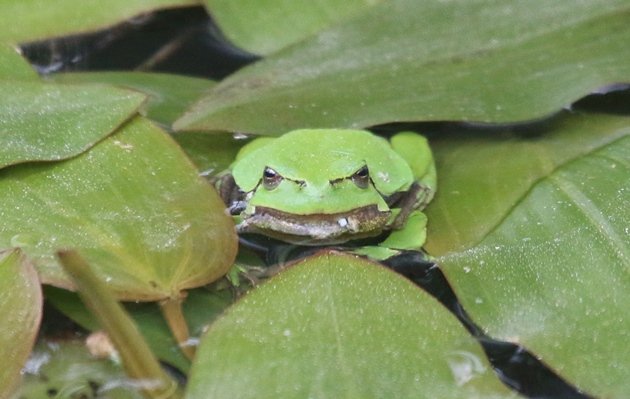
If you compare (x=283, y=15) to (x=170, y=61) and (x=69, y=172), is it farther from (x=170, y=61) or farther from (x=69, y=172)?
(x=69, y=172)

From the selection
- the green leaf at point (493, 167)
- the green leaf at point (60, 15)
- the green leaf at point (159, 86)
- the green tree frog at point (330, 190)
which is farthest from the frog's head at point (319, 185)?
the green leaf at point (60, 15)

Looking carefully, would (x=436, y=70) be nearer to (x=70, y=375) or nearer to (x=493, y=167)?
(x=493, y=167)

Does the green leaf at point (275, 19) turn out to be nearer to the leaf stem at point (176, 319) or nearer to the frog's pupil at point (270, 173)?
the frog's pupil at point (270, 173)

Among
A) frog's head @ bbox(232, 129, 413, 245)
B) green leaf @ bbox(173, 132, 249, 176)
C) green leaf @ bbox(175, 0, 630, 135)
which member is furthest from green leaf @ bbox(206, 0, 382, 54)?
frog's head @ bbox(232, 129, 413, 245)

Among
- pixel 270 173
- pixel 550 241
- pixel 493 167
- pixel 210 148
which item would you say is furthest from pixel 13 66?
pixel 550 241

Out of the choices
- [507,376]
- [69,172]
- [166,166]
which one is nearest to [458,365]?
[507,376]

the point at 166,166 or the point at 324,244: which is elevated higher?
the point at 166,166
